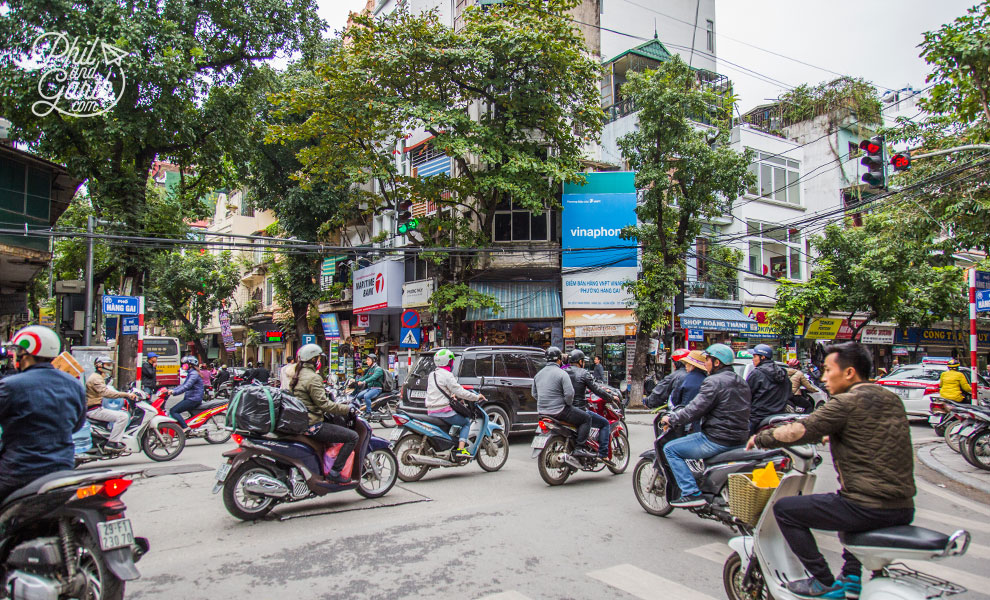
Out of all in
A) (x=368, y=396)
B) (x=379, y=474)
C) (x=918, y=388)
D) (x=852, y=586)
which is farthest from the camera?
(x=368, y=396)

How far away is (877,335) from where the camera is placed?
2892 centimetres

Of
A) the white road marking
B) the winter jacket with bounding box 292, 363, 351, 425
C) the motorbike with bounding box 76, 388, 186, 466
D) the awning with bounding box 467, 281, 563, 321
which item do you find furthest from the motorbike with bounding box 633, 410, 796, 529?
the awning with bounding box 467, 281, 563, 321

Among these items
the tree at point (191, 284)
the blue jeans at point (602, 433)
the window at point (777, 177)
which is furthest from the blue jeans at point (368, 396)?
the tree at point (191, 284)

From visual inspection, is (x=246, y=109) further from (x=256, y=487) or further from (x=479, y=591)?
(x=479, y=591)

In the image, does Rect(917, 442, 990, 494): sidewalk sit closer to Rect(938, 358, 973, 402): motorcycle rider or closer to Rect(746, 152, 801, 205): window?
Rect(938, 358, 973, 402): motorcycle rider

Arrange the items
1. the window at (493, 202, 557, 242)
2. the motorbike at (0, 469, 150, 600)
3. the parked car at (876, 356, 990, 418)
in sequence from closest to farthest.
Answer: the motorbike at (0, 469, 150, 600) → the parked car at (876, 356, 990, 418) → the window at (493, 202, 557, 242)

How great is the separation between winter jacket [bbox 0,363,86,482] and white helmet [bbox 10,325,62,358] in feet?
0.26

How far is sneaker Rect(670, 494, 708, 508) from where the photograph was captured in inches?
221

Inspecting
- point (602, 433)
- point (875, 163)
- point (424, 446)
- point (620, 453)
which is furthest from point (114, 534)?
point (875, 163)

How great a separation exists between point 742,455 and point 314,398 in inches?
164

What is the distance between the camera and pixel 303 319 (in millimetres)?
29500

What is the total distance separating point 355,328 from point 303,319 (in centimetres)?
242

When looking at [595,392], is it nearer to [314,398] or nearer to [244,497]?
[314,398]

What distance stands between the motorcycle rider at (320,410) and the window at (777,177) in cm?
2233
